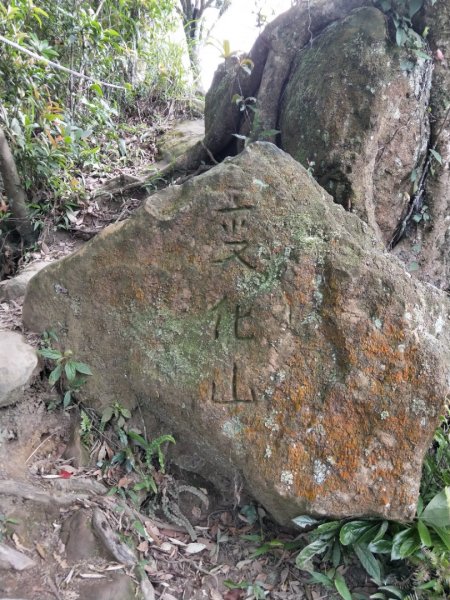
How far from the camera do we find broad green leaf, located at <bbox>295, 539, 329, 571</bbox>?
261 centimetres

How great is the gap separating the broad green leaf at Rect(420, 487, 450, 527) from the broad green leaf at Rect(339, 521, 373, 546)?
1.05 ft

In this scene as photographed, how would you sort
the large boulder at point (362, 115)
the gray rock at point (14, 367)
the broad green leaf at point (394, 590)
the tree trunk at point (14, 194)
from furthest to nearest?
the tree trunk at point (14, 194), the large boulder at point (362, 115), the gray rock at point (14, 367), the broad green leaf at point (394, 590)

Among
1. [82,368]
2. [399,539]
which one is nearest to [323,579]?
[399,539]

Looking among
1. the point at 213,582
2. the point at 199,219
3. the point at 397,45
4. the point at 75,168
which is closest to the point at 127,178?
the point at 75,168

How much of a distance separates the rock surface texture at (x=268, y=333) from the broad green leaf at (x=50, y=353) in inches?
5.2

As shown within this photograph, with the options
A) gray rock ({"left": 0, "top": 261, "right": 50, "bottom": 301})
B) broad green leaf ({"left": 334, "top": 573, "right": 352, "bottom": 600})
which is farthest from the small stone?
gray rock ({"left": 0, "top": 261, "right": 50, "bottom": 301})

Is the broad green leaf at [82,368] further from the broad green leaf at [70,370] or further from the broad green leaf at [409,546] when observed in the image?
the broad green leaf at [409,546]

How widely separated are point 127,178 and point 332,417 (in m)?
3.69

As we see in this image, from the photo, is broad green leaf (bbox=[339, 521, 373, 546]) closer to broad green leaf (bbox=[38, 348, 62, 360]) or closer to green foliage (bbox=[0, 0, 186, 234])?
broad green leaf (bbox=[38, 348, 62, 360])

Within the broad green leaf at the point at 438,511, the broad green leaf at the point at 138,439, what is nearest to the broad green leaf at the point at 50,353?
the broad green leaf at the point at 138,439

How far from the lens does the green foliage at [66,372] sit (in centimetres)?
288

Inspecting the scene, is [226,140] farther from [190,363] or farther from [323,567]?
[323,567]

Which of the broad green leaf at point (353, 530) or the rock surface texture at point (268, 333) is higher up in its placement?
the rock surface texture at point (268, 333)

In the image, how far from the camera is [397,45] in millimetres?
3748
